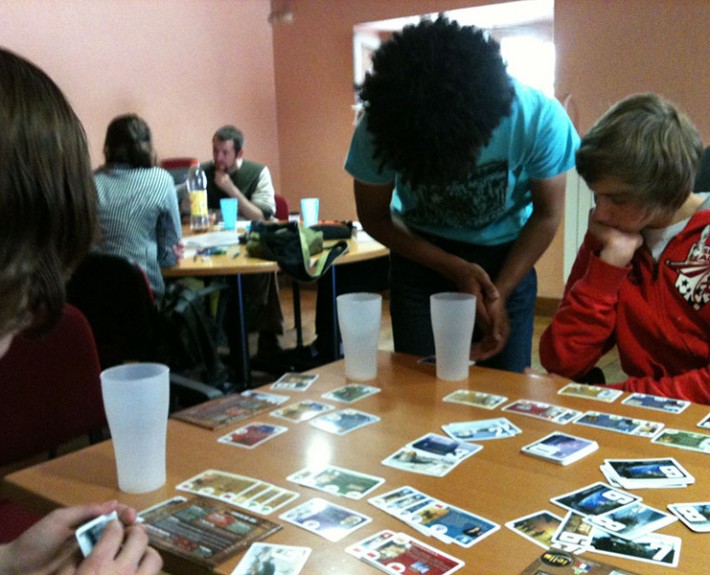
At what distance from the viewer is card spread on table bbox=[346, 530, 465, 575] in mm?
730

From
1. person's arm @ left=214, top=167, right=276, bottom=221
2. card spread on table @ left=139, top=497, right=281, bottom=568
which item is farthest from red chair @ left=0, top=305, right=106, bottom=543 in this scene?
person's arm @ left=214, top=167, right=276, bottom=221

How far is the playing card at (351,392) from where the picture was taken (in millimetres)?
1240

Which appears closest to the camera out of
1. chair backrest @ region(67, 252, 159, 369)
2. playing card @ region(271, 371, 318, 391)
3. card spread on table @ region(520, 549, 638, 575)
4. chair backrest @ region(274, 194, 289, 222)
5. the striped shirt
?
card spread on table @ region(520, 549, 638, 575)

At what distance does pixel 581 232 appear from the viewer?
4320 mm

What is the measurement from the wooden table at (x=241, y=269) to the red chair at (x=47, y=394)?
107 cm

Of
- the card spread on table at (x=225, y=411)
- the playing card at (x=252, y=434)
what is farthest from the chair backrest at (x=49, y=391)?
the playing card at (x=252, y=434)

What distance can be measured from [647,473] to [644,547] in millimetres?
175

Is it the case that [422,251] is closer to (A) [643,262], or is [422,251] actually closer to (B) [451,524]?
(A) [643,262]

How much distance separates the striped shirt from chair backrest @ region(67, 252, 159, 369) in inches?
9.9

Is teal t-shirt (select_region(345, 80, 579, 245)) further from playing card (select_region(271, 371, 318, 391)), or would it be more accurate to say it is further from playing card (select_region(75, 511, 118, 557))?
playing card (select_region(75, 511, 118, 557))

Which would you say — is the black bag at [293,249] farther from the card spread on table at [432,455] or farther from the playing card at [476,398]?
the card spread on table at [432,455]

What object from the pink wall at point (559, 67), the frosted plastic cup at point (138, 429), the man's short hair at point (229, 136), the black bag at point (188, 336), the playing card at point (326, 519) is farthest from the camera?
the man's short hair at point (229, 136)

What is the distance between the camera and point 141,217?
2668 mm

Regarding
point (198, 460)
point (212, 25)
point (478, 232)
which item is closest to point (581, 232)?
point (478, 232)
